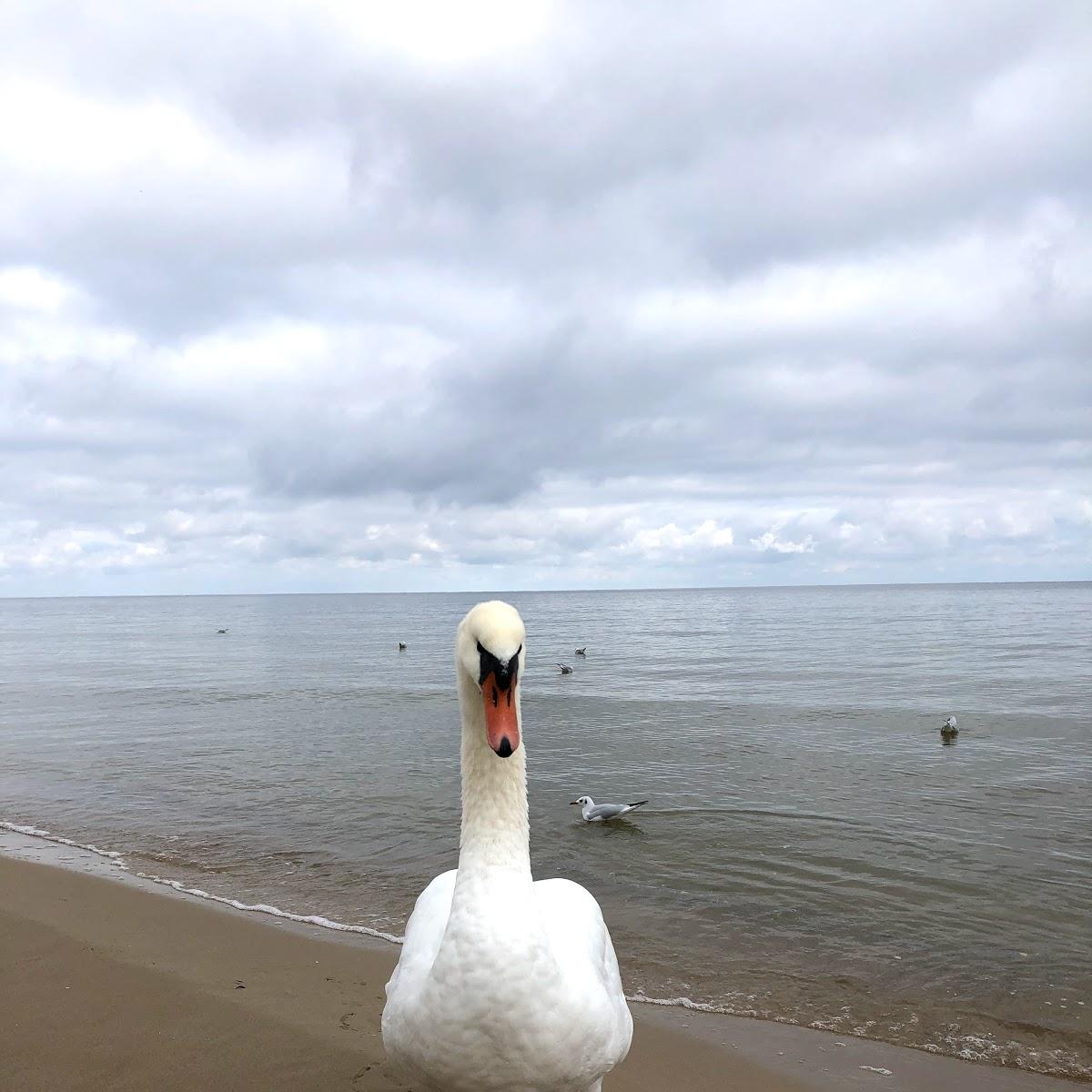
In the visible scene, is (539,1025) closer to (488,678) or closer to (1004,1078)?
(488,678)

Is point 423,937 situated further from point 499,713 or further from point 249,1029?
point 249,1029

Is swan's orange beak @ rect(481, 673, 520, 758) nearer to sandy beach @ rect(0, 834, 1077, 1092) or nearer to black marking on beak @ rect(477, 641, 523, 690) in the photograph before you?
black marking on beak @ rect(477, 641, 523, 690)

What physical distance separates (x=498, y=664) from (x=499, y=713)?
20cm

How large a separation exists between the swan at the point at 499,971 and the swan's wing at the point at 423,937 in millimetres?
13

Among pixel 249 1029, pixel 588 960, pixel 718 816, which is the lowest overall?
pixel 718 816

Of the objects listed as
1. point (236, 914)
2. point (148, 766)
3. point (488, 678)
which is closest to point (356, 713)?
point (148, 766)

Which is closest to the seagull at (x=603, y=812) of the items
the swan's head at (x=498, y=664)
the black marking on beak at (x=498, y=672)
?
the swan's head at (x=498, y=664)

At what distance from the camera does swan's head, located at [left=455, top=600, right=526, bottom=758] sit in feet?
11.6

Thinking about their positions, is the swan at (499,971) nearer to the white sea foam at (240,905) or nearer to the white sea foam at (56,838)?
the white sea foam at (240,905)

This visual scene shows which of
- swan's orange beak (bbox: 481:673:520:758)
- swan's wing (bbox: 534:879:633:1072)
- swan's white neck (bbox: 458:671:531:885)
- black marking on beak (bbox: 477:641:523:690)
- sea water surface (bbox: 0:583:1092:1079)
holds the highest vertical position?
black marking on beak (bbox: 477:641:523:690)

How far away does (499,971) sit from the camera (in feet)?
11.0

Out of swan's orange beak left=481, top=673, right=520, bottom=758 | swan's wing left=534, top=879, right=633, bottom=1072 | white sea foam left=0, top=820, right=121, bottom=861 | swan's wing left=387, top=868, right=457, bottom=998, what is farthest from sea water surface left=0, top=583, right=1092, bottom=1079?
swan's orange beak left=481, top=673, right=520, bottom=758

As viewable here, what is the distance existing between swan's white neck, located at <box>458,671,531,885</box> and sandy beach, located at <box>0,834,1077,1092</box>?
2170 mm

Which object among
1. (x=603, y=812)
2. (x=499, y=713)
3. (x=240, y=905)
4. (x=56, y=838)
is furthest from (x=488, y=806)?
(x=56, y=838)
